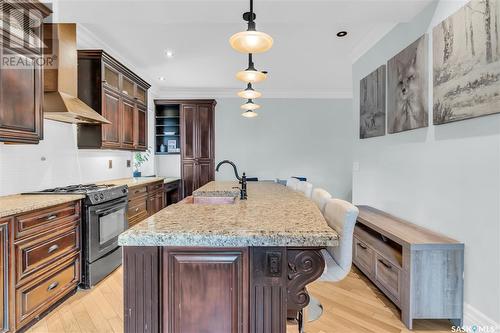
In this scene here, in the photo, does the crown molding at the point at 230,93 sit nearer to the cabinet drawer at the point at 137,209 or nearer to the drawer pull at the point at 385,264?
the cabinet drawer at the point at 137,209

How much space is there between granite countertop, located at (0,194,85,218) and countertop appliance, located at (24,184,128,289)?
174mm

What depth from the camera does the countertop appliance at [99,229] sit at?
261cm

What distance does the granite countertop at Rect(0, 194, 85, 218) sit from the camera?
1.85 meters

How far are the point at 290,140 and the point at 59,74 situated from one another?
14.7 ft

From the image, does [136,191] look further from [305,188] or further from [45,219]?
[305,188]

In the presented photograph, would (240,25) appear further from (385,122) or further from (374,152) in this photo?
(374,152)

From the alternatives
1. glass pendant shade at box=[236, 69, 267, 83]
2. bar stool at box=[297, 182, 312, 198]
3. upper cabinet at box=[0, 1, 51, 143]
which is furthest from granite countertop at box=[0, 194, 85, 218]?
bar stool at box=[297, 182, 312, 198]

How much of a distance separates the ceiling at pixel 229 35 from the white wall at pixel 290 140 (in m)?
0.32

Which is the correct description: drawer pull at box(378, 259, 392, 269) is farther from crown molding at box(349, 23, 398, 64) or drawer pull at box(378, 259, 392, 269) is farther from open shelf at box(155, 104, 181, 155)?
open shelf at box(155, 104, 181, 155)

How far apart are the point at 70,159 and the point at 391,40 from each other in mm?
3862

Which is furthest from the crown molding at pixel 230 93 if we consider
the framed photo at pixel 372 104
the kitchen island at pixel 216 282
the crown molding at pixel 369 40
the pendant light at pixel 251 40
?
the kitchen island at pixel 216 282

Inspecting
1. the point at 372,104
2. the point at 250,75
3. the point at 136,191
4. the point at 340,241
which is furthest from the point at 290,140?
the point at 340,241

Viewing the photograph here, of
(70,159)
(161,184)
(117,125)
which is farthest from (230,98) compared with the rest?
(70,159)

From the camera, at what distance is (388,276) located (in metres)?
2.28
